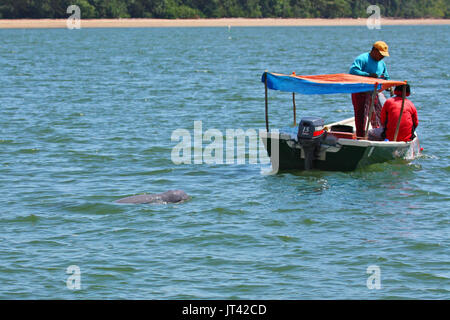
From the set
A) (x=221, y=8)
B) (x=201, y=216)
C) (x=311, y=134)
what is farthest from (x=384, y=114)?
(x=221, y=8)

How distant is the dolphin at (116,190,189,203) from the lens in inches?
563

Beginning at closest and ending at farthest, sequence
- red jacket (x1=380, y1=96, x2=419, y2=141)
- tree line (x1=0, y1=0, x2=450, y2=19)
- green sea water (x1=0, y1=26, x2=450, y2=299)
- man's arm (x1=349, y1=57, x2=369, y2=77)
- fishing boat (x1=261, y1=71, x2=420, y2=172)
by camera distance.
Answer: green sea water (x1=0, y1=26, x2=450, y2=299)
fishing boat (x1=261, y1=71, x2=420, y2=172)
red jacket (x1=380, y1=96, x2=419, y2=141)
man's arm (x1=349, y1=57, x2=369, y2=77)
tree line (x1=0, y1=0, x2=450, y2=19)

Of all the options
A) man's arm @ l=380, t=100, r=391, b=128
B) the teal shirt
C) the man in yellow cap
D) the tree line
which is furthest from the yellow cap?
the tree line

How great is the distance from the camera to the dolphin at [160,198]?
47.0 feet

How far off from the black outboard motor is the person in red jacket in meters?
1.47

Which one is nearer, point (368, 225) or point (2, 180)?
point (368, 225)

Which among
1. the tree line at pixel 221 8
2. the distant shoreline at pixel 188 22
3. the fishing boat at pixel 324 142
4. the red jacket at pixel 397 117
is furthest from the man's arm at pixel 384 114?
the distant shoreline at pixel 188 22

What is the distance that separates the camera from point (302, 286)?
10.4m

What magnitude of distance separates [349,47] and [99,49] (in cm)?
2114

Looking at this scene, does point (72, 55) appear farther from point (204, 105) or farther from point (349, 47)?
point (204, 105)

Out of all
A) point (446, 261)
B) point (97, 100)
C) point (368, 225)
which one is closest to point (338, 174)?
point (368, 225)

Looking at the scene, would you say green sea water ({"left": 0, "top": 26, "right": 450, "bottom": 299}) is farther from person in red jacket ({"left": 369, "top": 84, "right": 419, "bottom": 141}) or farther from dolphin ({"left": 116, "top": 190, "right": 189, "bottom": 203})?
person in red jacket ({"left": 369, "top": 84, "right": 419, "bottom": 141})

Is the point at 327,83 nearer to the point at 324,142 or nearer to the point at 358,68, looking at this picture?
the point at 324,142

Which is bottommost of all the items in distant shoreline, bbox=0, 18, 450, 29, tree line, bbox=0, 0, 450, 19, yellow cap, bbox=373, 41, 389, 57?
yellow cap, bbox=373, 41, 389, 57
